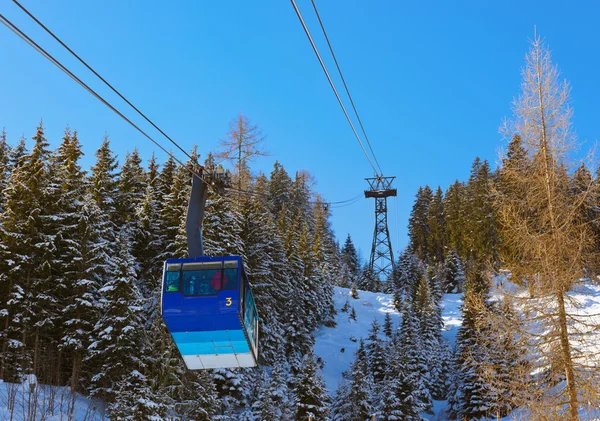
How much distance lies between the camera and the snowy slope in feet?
163

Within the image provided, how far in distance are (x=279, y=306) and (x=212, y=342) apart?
31.9 m

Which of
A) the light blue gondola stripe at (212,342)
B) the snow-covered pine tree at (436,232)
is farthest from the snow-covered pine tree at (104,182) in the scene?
the snow-covered pine tree at (436,232)

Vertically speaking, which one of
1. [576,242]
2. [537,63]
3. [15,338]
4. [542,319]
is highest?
[537,63]

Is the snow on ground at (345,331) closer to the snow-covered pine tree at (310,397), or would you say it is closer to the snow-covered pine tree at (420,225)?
the snow-covered pine tree at (310,397)

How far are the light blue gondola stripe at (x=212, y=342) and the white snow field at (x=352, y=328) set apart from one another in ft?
99.4

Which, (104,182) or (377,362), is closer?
(104,182)

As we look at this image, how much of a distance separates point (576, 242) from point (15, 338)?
85.0 ft

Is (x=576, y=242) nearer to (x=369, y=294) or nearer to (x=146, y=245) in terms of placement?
(x=146, y=245)

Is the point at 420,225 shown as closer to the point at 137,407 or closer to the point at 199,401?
the point at 199,401

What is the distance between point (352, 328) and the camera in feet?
193

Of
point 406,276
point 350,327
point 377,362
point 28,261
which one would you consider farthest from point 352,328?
point 28,261

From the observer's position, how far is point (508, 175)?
14008mm

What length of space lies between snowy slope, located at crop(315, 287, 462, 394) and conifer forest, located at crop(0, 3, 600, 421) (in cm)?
25

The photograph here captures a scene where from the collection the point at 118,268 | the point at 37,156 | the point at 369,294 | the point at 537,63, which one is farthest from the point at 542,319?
the point at 369,294
